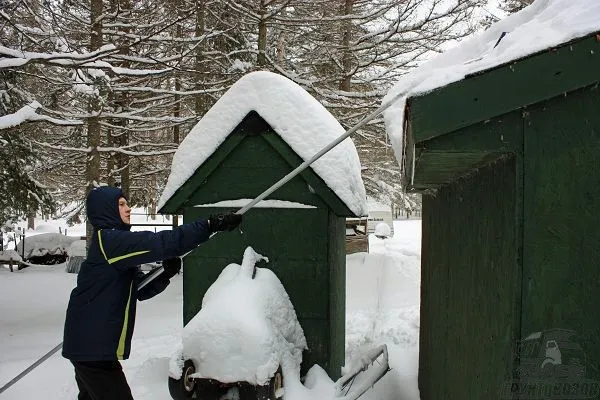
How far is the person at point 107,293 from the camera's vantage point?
2.77m

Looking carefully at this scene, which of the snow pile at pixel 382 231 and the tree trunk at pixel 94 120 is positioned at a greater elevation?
the tree trunk at pixel 94 120

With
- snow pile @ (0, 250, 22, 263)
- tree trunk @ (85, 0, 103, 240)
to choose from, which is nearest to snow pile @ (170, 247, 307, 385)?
tree trunk @ (85, 0, 103, 240)

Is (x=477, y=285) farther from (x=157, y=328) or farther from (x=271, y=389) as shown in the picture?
(x=157, y=328)

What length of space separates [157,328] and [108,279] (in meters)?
6.04

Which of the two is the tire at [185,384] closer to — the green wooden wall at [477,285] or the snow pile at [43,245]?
the green wooden wall at [477,285]

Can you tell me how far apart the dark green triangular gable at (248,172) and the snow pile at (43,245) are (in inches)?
652

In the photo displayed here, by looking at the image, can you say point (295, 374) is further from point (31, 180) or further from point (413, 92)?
point (31, 180)

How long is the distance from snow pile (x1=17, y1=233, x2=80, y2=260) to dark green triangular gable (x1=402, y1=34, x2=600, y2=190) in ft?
65.9

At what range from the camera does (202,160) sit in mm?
4785

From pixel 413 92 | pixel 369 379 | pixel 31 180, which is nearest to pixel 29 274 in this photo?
pixel 31 180

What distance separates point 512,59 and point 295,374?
10.9ft

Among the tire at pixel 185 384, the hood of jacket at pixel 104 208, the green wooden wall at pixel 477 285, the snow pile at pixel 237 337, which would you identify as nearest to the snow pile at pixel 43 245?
the snow pile at pixel 237 337

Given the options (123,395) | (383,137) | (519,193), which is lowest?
(123,395)

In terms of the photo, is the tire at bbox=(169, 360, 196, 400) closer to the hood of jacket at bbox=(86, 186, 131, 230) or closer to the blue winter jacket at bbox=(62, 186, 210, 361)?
the blue winter jacket at bbox=(62, 186, 210, 361)
